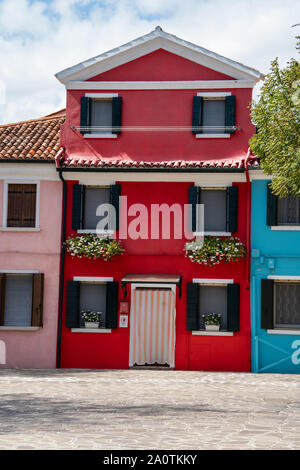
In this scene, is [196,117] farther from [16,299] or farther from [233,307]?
[16,299]

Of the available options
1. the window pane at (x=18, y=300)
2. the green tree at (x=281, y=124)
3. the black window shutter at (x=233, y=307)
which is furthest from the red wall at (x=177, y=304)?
the green tree at (x=281, y=124)

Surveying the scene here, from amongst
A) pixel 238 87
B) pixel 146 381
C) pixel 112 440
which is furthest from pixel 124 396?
pixel 238 87

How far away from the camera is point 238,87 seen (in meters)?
20.7

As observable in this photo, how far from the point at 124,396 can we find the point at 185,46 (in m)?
11.0

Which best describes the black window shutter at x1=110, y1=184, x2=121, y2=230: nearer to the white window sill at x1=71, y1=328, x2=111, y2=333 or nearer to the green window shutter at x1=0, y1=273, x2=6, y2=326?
the white window sill at x1=71, y1=328, x2=111, y2=333

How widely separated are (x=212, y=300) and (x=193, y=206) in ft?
9.16

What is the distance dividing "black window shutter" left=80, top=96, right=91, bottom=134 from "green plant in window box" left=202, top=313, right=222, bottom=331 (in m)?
6.67

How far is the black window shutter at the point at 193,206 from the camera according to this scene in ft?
65.8

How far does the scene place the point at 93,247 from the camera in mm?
19969

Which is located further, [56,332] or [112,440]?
[56,332]

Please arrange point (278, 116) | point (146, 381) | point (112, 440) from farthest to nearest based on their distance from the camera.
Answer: point (146, 381) < point (278, 116) < point (112, 440)

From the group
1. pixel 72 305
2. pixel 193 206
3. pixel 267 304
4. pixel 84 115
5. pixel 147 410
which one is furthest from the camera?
pixel 84 115

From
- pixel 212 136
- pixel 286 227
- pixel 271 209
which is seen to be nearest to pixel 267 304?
pixel 286 227
